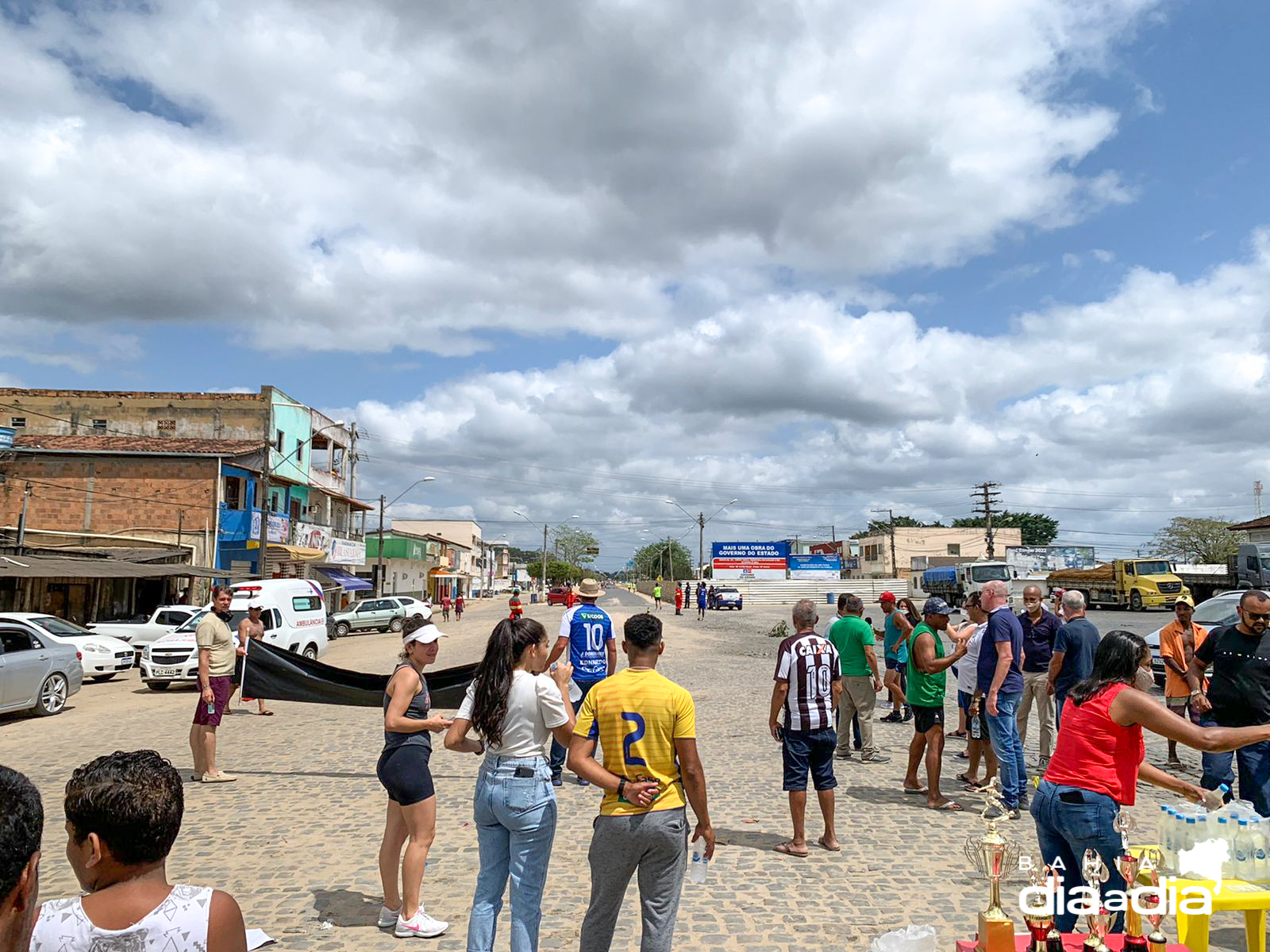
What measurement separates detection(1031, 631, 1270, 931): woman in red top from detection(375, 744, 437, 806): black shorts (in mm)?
3190

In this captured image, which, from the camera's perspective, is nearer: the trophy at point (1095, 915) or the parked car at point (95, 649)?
the trophy at point (1095, 915)

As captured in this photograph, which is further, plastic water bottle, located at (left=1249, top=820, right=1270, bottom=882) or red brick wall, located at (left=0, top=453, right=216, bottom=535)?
red brick wall, located at (left=0, top=453, right=216, bottom=535)

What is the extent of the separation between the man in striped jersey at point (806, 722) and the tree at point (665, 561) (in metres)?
131

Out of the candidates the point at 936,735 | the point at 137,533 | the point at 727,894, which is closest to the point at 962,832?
the point at 936,735

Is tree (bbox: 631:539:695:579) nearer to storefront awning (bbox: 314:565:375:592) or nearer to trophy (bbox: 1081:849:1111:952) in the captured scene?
storefront awning (bbox: 314:565:375:592)

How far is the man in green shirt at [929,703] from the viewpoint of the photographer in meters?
7.89

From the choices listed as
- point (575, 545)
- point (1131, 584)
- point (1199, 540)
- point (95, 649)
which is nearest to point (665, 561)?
point (575, 545)

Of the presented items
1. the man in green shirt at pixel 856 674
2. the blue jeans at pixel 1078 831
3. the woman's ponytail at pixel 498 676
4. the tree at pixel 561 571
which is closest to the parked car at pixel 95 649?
the man in green shirt at pixel 856 674

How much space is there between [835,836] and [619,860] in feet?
11.7

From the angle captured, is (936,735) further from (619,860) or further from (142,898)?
(142,898)

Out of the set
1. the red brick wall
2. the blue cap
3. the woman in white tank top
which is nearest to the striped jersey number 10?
the blue cap

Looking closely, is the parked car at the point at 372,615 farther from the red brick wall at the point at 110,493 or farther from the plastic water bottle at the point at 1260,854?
the plastic water bottle at the point at 1260,854

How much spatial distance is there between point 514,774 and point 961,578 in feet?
173

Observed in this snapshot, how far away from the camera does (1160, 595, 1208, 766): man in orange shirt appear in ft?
30.1
